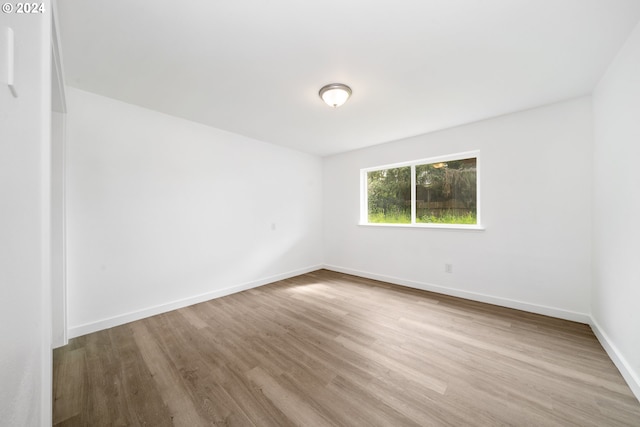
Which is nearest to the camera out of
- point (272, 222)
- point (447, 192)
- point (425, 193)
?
point (447, 192)

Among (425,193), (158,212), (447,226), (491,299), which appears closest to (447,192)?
(425,193)

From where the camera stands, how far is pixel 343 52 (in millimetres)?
1762

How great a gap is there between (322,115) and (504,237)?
2774 mm

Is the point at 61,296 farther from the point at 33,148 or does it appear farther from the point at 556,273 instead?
the point at 556,273

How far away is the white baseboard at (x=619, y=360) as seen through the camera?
1.53 metres

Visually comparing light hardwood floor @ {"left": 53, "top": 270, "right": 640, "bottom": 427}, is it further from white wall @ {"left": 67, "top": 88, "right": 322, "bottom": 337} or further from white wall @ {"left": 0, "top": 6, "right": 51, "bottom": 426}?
white wall @ {"left": 0, "top": 6, "right": 51, "bottom": 426}

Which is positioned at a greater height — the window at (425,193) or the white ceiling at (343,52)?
the white ceiling at (343,52)

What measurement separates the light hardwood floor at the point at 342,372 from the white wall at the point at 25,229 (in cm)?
99

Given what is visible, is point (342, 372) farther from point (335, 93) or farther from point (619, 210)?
point (619, 210)

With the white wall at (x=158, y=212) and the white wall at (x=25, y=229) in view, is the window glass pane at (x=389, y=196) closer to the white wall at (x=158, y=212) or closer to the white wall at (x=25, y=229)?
the white wall at (x=158, y=212)

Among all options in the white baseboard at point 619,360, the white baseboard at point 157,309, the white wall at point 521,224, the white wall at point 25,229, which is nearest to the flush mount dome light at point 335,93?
the white wall at point 25,229

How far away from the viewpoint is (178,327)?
8.01 feet

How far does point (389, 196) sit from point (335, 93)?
7.97 ft

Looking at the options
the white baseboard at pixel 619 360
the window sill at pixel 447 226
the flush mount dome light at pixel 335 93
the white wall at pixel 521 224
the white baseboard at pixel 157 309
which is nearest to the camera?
the white baseboard at pixel 619 360
